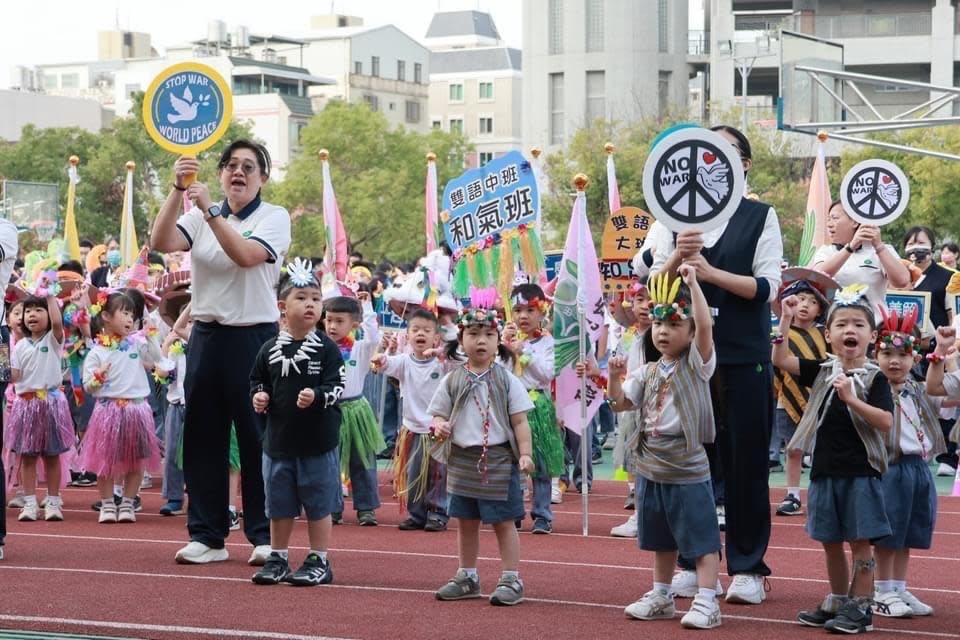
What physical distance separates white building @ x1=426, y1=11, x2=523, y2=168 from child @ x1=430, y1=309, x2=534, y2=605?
8638cm

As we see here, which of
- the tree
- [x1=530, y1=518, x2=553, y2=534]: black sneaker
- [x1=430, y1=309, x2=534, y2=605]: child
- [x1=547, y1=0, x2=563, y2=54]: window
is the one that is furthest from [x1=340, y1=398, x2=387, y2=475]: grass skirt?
[x1=547, y1=0, x2=563, y2=54]: window

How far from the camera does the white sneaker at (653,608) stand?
22.1 feet

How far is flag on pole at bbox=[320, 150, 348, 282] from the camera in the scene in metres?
15.0

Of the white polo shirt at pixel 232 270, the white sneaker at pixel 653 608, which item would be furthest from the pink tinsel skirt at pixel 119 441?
the white sneaker at pixel 653 608

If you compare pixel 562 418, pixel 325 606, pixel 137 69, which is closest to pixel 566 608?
pixel 325 606

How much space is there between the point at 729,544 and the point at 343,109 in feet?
161

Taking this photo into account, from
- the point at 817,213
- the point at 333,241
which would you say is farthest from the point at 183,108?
the point at 817,213

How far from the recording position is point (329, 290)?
12.3 metres

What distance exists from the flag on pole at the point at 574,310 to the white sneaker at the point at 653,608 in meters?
3.49

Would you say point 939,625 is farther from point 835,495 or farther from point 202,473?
point 202,473

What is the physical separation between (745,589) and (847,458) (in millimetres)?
756

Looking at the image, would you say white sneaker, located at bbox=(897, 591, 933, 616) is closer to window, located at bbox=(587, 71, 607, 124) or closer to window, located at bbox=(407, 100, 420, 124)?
window, located at bbox=(587, 71, 607, 124)

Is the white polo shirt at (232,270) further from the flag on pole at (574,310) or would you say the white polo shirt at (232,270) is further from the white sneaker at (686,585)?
the flag on pole at (574,310)

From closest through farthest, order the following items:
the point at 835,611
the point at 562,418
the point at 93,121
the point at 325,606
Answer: the point at 835,611, the point at 325,606, the point at 562,418, the point at 93,121
